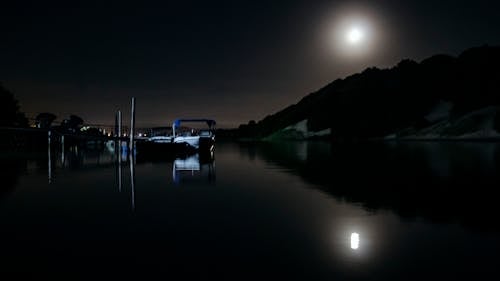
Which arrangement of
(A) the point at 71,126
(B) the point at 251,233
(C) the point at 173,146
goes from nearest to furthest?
1. (B) the point at 251,233
2. (C) the point at 173,146
3. (A) the point at 71,126

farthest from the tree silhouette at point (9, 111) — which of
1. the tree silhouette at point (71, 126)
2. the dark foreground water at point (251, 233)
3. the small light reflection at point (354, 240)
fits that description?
the small light reflection at point (354, 240)

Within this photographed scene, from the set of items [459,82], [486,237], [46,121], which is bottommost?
[486,237]

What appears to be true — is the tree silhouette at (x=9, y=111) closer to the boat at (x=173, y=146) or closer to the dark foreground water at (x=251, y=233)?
the boat at (x=173, y=146)

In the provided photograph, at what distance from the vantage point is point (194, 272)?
6.40 m

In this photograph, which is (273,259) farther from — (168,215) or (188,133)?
(188,133)

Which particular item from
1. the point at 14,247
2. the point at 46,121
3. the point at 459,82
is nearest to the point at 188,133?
the point at 46,121

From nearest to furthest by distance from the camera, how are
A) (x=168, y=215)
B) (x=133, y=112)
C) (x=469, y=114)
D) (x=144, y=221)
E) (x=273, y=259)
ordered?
(x=273, y=259) < (x=144, y=221) < (x=168, y=215) < (x=133, y=112) < (x=469, y=114)

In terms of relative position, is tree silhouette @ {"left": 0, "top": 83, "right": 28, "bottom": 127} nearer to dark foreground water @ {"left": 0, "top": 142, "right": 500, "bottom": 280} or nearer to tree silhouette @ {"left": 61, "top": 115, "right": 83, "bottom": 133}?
tree silhouette @ {"left": 61, "top": 115, "right": 83, "bottom": 133}

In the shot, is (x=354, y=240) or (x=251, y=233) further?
(x=251, y=233)

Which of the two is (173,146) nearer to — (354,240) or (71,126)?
(71,126)

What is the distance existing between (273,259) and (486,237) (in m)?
5.00

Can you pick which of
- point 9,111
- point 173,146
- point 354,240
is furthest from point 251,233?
point 9,111

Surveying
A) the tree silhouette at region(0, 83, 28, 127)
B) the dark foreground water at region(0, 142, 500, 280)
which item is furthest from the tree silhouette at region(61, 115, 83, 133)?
the dark foreground water at region(0, 142, 500, 280)

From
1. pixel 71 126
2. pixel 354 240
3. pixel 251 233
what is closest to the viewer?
pixel 354 240
